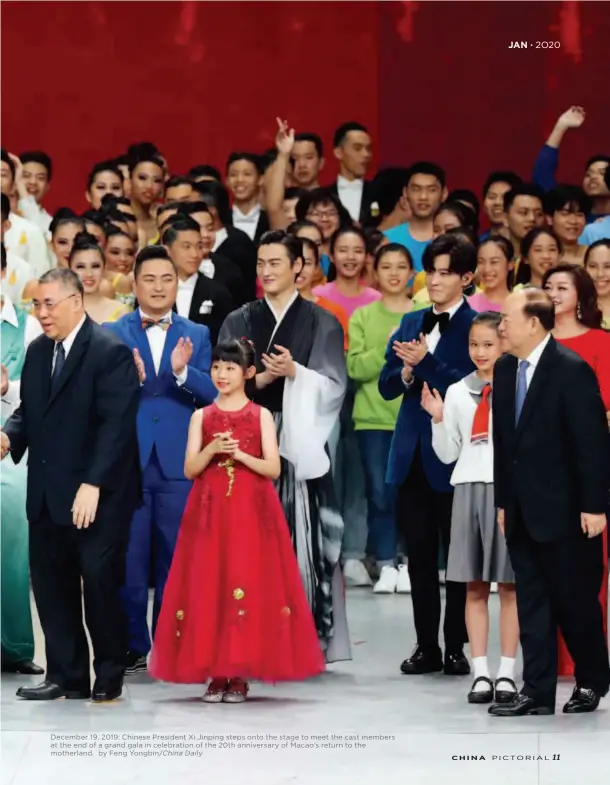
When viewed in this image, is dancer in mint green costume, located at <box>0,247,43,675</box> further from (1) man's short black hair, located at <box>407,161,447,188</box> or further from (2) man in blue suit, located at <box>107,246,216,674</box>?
(1) man's short black hair, located at <box>407,161,447,188</box>

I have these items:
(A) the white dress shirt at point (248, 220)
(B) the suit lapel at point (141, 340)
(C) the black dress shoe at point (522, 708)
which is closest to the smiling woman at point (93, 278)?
(B) the suit lapel at point (141, 340)

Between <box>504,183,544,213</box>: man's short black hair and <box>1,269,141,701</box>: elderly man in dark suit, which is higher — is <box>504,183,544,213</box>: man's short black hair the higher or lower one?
the higher one

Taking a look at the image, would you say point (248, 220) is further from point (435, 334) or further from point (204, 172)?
point (435, 334)

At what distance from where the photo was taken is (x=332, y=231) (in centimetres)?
923

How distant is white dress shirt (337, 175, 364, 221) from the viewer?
10.0 m

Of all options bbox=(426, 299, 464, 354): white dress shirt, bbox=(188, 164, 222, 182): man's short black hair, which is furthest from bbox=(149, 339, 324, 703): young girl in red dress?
bbox=(188, 164, 222, 182): man's short black hair

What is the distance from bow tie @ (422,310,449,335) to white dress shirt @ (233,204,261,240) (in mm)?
2733

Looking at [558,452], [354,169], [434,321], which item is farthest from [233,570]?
[354,169]

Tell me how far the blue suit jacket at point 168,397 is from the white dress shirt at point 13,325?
0.30 m

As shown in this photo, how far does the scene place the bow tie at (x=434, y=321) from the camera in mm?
6977

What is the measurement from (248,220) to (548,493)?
12.9 feet

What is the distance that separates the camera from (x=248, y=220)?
381 inches

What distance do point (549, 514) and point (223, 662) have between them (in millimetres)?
1206

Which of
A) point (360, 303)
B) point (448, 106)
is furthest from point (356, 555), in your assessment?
point (448, 106)
